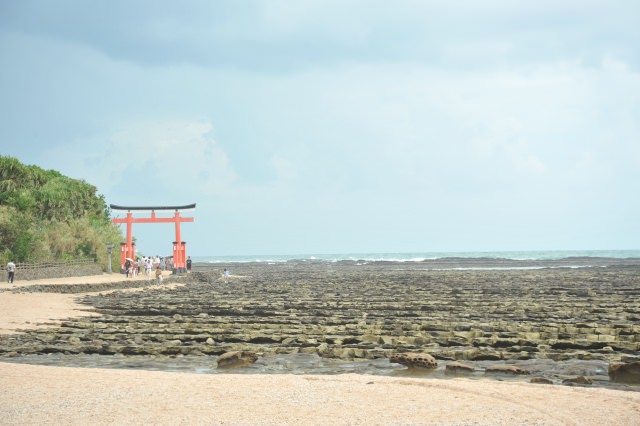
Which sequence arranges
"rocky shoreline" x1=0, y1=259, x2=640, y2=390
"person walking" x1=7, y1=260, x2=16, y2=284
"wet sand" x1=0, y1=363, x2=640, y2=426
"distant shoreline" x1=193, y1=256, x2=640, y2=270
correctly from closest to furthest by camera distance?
"wet sand" x1=0, y1=363, x2=640, y2=426 → "rocky shoreline" x1=0, y1=259, x2=640, y2=390 → "person walking" x1=7, y1=260, x2=16, y2=284 → "distant shoreline" x1=193, y1=256, x2=640, y2=270

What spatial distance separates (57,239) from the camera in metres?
48.9

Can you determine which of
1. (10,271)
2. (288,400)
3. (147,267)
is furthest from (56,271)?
(288,400)

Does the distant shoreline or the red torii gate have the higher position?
the red torii gate

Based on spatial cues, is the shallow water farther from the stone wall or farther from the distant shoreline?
the distant shoreline

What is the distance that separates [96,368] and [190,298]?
68.1ft

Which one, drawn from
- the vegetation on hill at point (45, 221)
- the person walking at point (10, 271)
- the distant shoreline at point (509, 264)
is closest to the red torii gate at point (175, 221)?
the vegetation on hill at point (45, 221)

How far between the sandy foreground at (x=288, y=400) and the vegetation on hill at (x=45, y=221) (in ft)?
114

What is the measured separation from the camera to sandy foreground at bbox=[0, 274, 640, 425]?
850cm

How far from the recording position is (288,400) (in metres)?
9.66

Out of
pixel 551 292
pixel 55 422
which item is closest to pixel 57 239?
pixel 551 292

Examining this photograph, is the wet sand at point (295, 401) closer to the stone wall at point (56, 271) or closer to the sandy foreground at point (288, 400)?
the sandy foreground at point (288, 400)

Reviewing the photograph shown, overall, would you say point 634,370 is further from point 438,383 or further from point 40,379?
point 40,379

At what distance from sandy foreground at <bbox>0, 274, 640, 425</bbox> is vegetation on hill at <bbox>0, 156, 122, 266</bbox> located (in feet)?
114

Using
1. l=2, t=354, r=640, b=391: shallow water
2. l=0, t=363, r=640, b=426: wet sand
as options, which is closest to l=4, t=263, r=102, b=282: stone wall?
l=2, t=354, r=640, b=391: shallow water
